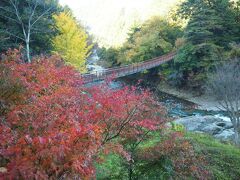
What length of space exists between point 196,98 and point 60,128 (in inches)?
951

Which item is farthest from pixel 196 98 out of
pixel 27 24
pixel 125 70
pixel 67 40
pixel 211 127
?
pixel 27 24

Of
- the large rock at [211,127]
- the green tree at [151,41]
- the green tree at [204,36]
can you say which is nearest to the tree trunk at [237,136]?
the large rock at [211,127]

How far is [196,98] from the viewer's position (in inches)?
1065

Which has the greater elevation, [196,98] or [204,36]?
[204,36]

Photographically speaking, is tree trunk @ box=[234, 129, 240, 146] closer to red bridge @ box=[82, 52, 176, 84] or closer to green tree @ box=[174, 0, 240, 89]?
red bridge @ box=[82, 52, 176, 84]

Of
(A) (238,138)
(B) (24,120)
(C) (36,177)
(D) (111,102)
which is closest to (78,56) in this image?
(A) (238,138)

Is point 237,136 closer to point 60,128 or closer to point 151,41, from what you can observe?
point 60,128

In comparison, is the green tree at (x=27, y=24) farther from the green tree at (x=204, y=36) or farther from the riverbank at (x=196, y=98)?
the riverbank at (x=196, y=98)

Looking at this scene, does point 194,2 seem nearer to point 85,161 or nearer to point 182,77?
point 182,77

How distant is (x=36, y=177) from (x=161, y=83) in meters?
32.1

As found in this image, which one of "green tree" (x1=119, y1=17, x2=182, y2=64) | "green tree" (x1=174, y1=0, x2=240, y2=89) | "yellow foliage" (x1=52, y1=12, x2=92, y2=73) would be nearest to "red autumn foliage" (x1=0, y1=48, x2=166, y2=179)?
"yellow foliage" (x1=52, y1=12, x2=92, y2=73)

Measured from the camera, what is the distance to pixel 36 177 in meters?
2.97

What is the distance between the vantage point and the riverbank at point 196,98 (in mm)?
24305

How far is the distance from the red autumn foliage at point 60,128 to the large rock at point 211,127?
8.32m
